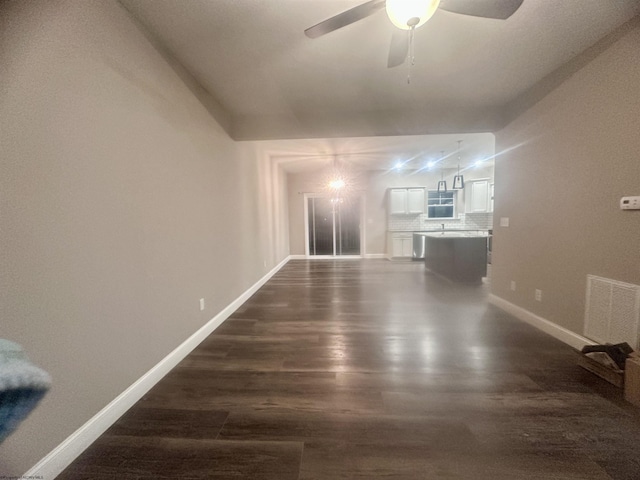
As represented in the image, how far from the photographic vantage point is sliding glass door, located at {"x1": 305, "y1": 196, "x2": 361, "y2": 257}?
308 inches

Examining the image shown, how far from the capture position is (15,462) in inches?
41.0

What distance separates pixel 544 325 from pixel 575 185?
146 cm

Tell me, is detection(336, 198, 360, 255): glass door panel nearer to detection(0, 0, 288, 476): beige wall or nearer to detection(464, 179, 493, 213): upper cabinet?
detection(464, 179, 493, 213): upper cabinet

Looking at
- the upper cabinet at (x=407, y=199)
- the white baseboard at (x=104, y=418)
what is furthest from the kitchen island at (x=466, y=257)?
the white baseboard at (x=104, y=418)

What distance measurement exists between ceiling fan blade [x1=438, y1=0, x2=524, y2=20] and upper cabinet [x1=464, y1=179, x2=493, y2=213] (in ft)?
21.7

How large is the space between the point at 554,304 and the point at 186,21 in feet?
13.5

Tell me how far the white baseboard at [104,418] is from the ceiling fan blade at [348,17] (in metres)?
2.59

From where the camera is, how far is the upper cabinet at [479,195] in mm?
6934

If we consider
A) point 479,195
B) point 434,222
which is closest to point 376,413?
point 434,222

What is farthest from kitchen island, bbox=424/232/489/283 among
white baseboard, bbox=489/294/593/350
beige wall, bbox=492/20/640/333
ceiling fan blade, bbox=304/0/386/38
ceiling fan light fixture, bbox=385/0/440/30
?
ceiling fan blade, bbox=304/0/386/38

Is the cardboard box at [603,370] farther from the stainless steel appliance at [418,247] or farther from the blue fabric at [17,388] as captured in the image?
the stainless steel appliance at [418,247]

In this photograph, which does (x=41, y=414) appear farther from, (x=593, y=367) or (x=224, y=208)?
(x=593, y=367)

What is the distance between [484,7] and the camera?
1354mm

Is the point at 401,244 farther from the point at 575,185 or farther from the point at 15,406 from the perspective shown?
the point at 15,406
